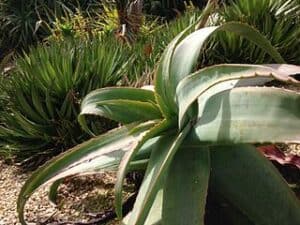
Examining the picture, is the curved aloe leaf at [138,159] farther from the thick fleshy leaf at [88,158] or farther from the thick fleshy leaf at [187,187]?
the thick fleshy leaf at [187,187]

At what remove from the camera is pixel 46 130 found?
3.64m

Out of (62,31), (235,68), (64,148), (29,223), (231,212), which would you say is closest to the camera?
(235,68)

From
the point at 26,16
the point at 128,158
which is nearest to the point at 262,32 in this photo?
the point at 128,158

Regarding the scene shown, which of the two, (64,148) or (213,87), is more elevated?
(213,87)

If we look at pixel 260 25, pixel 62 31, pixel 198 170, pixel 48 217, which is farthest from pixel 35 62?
pixel 62 31

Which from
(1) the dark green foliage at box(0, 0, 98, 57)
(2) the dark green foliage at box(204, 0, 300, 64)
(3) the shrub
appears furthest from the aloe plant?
(1) the dark green foliage at box(0, 0, 98, 57)

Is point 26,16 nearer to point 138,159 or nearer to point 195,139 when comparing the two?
point 138,159

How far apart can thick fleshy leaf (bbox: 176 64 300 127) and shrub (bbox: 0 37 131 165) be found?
1.46 m

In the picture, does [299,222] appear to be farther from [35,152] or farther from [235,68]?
[35,152]

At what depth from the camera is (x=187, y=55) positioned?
2.21m

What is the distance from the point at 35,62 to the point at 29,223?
133 centimetres

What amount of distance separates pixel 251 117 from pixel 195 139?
0.69 feet

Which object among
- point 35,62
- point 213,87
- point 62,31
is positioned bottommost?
point 62,31

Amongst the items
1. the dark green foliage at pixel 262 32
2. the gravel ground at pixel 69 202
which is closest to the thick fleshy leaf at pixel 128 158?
the gravel ground at pixel 69 202
